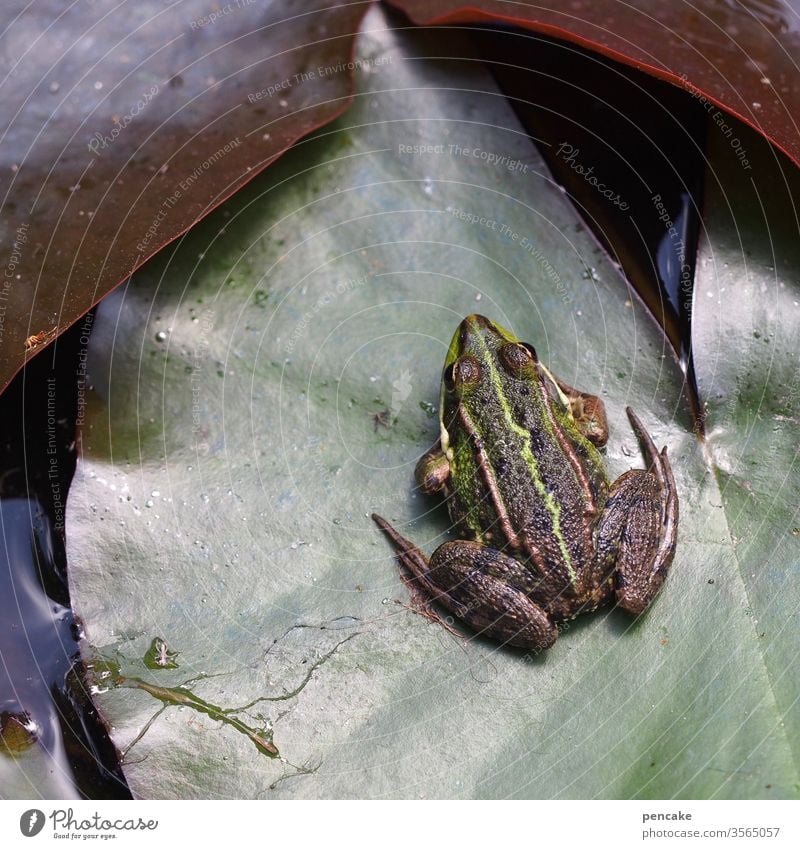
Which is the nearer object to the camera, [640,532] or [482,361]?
[640,532]

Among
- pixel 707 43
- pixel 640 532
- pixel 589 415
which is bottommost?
pixel 640 532

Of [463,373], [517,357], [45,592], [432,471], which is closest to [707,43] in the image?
[517,357]

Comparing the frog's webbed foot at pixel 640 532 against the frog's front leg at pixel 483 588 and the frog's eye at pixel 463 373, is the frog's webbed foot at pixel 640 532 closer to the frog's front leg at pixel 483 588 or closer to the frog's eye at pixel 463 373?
the frog's front leg at pixel 483 588

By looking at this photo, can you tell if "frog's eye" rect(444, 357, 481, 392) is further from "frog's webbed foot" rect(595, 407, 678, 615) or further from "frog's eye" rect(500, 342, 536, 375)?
"frog's webbed foot" rect(595, 407, 678, 615)

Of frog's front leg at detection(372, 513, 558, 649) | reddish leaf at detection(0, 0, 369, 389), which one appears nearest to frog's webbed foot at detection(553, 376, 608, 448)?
frog's front leg at detection(372, 513, 558, 649)

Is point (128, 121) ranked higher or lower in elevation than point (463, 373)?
higher

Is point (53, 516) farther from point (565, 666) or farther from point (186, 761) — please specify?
point (565, 666)

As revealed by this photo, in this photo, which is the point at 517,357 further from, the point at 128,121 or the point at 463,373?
the point at 128,121
